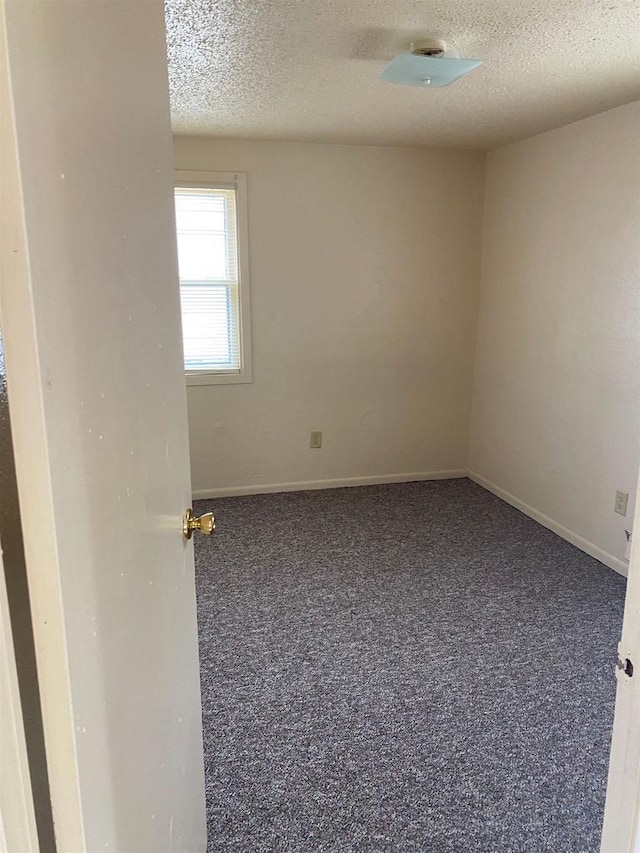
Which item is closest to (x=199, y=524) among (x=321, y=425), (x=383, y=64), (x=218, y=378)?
(x=383, y=64)

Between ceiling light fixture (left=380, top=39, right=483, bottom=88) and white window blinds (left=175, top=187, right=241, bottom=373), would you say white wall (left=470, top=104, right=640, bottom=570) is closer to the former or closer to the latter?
ceiling light fixture (left=380, top=39, right=483, bottom=88)

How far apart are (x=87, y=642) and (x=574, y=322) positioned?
3.20m

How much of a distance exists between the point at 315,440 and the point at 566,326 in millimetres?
1771

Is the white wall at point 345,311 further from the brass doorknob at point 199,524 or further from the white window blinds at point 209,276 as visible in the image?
the brass doorknob at point 199,524

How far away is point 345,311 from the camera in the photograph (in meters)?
3.97

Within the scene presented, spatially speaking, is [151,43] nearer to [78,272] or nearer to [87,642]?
[78,272]

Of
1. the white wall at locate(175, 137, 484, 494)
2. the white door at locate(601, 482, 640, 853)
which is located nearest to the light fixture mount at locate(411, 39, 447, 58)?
the white wall at locate(175, 137, 484, 494)

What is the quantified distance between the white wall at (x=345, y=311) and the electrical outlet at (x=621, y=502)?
1535 mm

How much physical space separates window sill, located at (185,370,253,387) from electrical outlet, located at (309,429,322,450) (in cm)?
59

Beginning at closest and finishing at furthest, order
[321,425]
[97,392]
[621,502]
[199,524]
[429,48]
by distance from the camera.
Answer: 1. [97,392]
2. [199,524]
3. [429,48]
4. [621,502]
5. [321,425]

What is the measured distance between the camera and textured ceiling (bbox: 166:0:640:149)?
1821 millimetres

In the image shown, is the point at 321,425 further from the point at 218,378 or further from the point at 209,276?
the point at 209,276

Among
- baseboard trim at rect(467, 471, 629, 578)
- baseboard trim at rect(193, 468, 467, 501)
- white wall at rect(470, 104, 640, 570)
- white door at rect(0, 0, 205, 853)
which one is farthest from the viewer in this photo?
baseboard trim at rect(193, 468, 467, 501)

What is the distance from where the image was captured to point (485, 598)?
272cm
